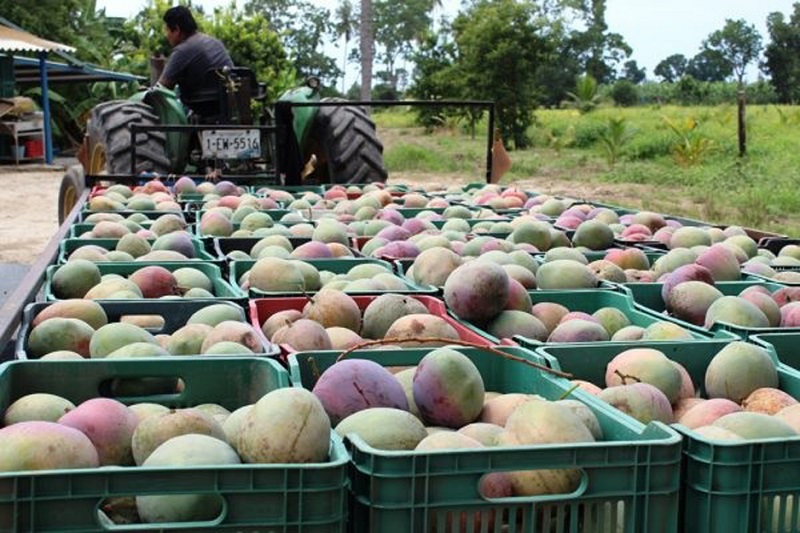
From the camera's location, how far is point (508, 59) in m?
24.6

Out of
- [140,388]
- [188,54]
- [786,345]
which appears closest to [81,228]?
[140,388]

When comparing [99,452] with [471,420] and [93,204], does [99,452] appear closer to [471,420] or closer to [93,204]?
[471,420]

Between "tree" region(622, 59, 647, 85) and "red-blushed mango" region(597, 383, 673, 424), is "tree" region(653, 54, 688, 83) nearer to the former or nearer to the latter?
"tree" region(622, 59, 647, 85)

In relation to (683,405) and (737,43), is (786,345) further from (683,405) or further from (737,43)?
(737,43)

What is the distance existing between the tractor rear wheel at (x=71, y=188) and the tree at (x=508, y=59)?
57.4 feet

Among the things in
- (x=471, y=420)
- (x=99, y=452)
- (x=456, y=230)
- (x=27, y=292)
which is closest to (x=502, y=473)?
(x=471, y=420)

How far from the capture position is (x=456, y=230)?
4.95 meters

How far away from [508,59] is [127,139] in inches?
703

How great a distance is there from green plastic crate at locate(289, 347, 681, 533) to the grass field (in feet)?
34.4

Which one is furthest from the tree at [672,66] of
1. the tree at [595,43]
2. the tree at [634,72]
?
the tree at [595,43]

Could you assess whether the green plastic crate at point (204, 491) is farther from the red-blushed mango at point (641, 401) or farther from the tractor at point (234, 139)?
the tractor at point (234, 139)

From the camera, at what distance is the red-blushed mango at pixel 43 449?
1754mm

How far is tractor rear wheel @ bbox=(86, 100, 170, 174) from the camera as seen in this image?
773cm

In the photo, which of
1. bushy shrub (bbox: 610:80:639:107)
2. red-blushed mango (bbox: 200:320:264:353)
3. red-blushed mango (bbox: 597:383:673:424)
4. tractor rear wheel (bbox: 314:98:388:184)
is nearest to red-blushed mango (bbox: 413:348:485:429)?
red-blushed mango (bbox: 597:383:673:424)
